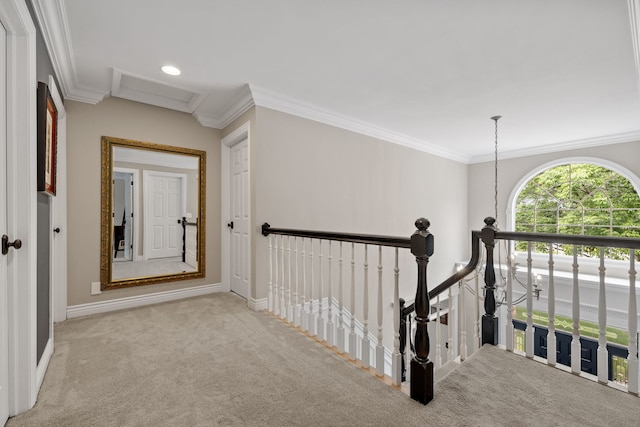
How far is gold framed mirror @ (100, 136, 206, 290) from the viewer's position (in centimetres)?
312

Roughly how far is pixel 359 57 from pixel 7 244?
2.57 metres

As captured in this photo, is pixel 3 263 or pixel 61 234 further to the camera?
pixel 61 234

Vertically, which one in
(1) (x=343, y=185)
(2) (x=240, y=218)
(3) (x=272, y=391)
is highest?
(1) (x=343, y=185)

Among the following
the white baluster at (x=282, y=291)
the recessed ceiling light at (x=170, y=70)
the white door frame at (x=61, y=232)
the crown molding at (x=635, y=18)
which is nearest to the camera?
the crown molding at (x=635, y=18)

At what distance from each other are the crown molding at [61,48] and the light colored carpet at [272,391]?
2185 millimetres

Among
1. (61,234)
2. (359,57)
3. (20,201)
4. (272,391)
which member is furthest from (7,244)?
(359,57)

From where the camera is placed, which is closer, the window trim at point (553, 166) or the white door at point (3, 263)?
the white door at point (3, 263)

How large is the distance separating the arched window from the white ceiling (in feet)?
4.29

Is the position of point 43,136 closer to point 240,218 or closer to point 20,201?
point 20,201

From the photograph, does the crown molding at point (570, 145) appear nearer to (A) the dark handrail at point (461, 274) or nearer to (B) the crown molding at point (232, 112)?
(A) the dark handrail at point (461, 274)

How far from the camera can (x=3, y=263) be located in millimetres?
1359

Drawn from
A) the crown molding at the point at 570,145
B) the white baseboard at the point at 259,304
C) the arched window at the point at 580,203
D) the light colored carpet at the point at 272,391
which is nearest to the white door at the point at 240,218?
the white baseboard at the point at 259,304

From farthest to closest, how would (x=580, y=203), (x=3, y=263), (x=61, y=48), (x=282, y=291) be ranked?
(x=580, y=203), (x=282, y=291), (x=61, y=48), (x=3, y=263)

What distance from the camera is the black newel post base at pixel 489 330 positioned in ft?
7.10
